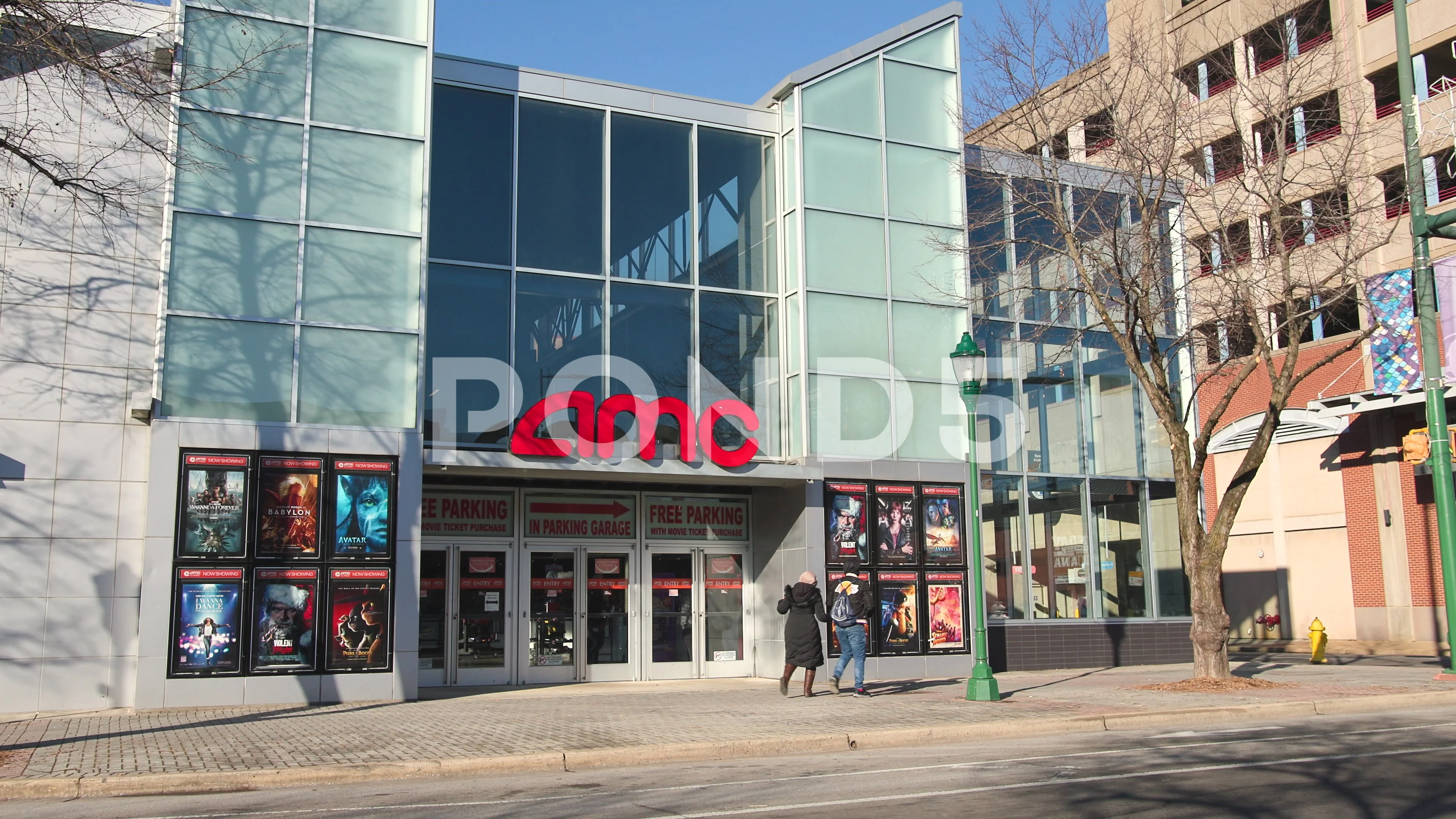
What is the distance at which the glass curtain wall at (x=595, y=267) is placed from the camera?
17.8 m

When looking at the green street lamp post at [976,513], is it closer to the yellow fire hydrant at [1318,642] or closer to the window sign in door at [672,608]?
the window sign in door at [672,608]

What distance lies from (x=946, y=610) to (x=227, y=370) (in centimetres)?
1194

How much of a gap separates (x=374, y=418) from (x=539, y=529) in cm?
376

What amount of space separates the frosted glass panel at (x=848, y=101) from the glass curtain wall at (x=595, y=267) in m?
0.97

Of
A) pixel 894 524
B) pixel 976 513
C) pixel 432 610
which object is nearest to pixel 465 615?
pixel 432 610

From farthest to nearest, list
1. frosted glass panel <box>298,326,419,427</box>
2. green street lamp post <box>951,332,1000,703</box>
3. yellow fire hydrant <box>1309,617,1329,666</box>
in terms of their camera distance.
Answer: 1. yellow fire hydrant <box>1309,617,1329,666</box>
2. frosted glass panel <box>298,326,419,427</box>
3. green street lamp post <box>951,332,1000,703</box>

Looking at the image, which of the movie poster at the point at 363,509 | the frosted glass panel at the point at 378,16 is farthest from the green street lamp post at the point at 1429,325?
the movie poster at the point at 363,509

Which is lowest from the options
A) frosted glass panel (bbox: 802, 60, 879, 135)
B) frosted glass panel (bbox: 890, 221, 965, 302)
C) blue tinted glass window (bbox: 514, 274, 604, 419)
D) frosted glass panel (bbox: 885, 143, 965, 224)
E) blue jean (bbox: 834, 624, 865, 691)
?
blue jean (bbox: 834, 624, 865, 691)

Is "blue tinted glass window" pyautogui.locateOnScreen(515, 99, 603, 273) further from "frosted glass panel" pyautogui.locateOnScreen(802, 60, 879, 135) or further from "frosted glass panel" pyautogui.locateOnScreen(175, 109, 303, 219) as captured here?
"frosted glass panel" pyautogui.locateOnScreen(802, 60, 879, 135)

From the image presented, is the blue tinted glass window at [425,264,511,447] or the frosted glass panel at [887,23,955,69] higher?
the frosted glass panel at [887,23,955,69]

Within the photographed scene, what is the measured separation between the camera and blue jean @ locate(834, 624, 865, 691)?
53.6ft

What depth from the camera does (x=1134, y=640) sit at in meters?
21.9

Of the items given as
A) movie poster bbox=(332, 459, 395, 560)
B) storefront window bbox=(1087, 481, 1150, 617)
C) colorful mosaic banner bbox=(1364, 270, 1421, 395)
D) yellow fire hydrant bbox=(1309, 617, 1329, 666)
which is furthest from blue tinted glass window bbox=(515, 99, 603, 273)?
colorful mosaic banner bbox=(1364, 270, 1421, 395)

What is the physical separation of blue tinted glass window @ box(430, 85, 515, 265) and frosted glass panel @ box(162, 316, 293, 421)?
9.97 feet
